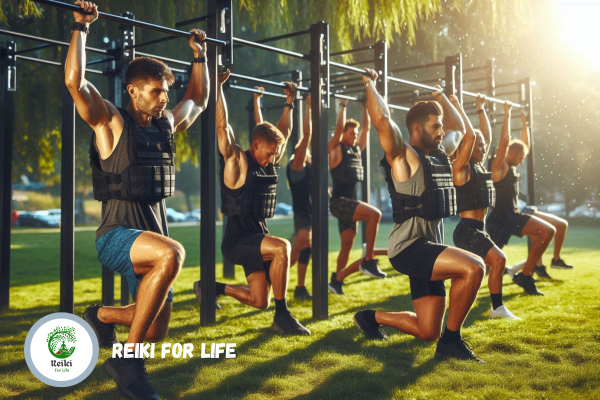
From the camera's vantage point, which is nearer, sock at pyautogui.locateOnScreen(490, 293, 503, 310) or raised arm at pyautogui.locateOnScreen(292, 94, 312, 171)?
sock at pyautogui.locateOnScreen(490, 293, 503, 310)

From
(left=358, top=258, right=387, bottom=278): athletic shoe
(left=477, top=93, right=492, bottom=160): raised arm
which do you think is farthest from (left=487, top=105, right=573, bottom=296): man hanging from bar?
(left=358, top=258, right=387, bottom=278): athletic shoe

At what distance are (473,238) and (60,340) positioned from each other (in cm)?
394

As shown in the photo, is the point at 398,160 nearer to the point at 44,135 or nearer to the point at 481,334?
the point at 481,334

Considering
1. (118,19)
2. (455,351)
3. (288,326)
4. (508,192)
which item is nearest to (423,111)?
(455,351)

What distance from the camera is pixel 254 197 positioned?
5.14 m

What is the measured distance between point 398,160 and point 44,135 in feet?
27.8

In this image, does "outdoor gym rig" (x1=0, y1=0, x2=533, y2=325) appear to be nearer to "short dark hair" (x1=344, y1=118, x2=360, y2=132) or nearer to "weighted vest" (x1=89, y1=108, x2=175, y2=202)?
"short dark hair" (x1=344, y1=118, x2=360, y2=132)

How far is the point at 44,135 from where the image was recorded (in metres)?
11.0

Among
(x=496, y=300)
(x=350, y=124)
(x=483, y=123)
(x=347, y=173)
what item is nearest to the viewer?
(x=496, y=300)

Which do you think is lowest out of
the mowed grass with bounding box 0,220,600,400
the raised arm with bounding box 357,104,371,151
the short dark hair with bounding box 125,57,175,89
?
the mowed grass with bounding box 0,220,600,400

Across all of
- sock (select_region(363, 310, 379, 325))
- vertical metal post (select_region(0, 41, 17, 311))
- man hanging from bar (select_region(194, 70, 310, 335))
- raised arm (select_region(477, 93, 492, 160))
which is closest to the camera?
sock (select_region(363, 310, 379, 325))

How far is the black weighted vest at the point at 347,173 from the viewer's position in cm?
752

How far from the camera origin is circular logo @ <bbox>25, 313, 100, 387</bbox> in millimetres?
3633

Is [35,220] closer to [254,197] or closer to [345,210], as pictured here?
[345,210]
